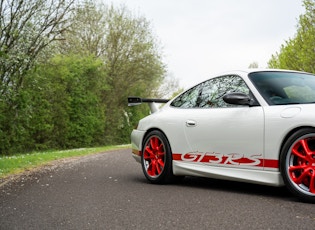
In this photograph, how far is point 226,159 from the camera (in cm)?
604

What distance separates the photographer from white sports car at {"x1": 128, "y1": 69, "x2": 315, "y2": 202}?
5.17 meters

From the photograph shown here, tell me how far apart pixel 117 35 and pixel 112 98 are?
440 centimetres

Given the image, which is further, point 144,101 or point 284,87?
point 144,101

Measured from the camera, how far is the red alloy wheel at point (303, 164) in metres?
5.04

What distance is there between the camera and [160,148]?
710 centimetres

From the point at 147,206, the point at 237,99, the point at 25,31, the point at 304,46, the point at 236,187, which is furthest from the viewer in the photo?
the point at 304,46

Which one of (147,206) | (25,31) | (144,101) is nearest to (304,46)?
(25,31)

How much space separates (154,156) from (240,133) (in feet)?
5.78

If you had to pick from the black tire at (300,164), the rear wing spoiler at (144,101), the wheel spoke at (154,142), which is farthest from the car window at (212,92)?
the black tire at (300,164)

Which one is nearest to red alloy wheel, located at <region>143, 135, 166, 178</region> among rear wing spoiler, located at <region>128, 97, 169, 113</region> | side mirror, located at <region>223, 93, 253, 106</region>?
rear wing spoiler, located at <region>128, 97, 169, 113</region>

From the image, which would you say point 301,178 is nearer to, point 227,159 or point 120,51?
point 227,159

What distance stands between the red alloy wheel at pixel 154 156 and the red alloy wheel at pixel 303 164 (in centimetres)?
222

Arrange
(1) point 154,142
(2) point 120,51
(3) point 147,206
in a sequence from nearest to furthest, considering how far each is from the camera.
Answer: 1. (3) point 147,206
2. (1) point 154,142
3. (2) point 120,51

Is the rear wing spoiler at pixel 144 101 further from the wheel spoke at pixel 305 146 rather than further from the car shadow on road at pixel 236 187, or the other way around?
the wheel spoke at pixel 305 146
